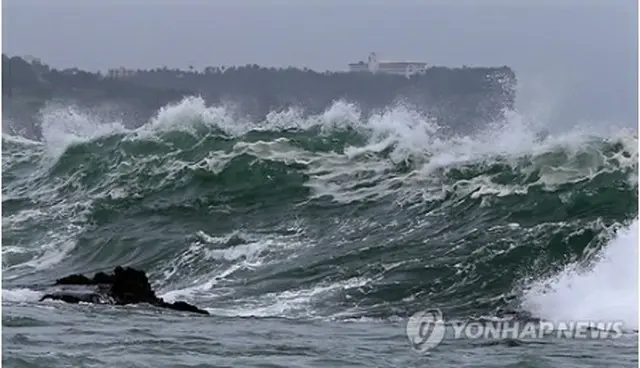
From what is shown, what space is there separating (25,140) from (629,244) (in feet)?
69.6

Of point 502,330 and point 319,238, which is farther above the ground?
point 319,238

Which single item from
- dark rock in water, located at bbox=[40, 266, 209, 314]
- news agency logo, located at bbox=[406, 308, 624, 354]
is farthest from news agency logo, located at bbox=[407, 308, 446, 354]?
dark rock in water, located at bbox=[40, 266, 209, 314]

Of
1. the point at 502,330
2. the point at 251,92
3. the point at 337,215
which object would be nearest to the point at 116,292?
the point at 502,330

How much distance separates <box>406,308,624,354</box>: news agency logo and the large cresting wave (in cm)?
50

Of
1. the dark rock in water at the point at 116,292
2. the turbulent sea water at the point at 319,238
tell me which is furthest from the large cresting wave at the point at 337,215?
the dark rock in water at the point at 116,292

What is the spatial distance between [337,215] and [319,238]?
52.0 inches

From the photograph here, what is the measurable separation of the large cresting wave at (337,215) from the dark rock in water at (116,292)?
406 mm

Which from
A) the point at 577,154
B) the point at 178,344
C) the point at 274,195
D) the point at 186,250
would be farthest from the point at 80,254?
the point at 178,344

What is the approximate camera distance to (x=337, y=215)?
59.2 feet

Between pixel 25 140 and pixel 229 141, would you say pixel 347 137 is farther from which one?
pixel 25 140

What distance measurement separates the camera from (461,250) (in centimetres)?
1506

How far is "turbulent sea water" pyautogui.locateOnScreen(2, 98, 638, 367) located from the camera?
9117 mm

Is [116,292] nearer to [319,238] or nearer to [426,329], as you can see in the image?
[426,329]

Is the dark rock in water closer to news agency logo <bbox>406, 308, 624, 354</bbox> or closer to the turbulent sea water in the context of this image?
the turbulent sea water
